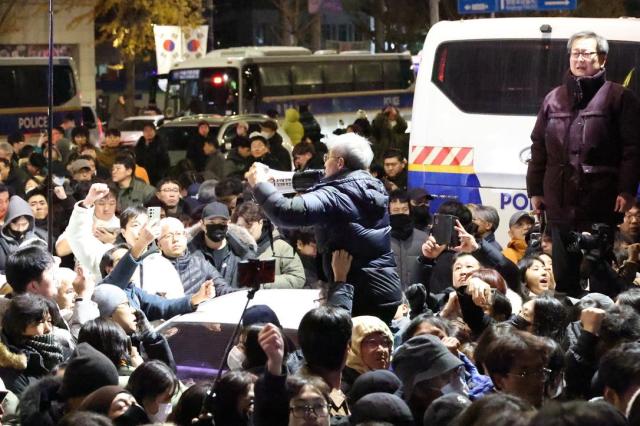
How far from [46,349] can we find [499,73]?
788 cm

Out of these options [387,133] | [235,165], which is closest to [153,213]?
[235,165]

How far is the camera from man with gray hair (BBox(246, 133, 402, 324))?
26.0 feet

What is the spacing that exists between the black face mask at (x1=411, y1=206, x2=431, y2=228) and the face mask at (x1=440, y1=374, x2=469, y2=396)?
5.51 m

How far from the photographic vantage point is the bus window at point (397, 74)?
36625mm

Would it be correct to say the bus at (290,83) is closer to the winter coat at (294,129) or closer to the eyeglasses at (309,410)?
the winter coat at (294,129)

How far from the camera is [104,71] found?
6188 cm

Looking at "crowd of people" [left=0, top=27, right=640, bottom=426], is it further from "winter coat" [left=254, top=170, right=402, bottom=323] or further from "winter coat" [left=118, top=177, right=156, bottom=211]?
"winter coat" [left=118, top=177, right=156, bottom=211]

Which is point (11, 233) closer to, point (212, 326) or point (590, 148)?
point (212, 326)

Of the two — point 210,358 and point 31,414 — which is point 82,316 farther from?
point 31,414

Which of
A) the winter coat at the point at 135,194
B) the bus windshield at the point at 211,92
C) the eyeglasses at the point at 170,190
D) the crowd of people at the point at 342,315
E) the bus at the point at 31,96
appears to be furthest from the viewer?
the bus windshield at the point at 211,92

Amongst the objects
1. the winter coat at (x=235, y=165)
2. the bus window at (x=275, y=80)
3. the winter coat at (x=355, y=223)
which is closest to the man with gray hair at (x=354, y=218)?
the winter coat at (x=355, y=223)

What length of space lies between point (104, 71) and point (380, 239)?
54854mm

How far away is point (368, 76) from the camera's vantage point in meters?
36.2

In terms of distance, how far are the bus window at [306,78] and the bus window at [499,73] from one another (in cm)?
1938
